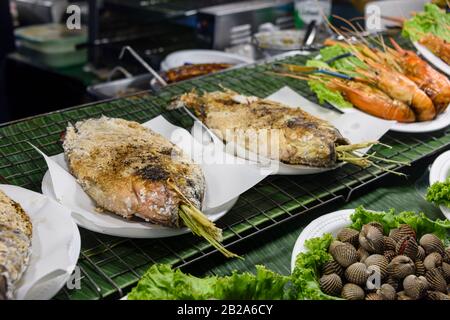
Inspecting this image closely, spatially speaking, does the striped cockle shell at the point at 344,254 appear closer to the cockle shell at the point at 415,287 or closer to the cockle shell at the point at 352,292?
the cockle shell at the point at 352,292

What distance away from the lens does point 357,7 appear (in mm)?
9023

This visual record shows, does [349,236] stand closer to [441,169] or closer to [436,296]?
[436,296]

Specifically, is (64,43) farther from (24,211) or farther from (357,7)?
(357,7)

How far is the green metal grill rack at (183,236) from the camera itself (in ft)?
7.17

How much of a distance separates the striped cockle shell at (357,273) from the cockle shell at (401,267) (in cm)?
11

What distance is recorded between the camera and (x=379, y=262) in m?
2.14

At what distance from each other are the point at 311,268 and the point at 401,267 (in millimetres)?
367

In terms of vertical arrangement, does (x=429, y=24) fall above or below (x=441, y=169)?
above

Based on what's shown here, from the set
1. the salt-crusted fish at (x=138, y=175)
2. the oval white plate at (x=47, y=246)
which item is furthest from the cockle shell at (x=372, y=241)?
the oval white plate at (x=47, y=246)

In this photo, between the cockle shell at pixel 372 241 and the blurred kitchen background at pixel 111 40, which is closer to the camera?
the cockle shell at pixel 372 241

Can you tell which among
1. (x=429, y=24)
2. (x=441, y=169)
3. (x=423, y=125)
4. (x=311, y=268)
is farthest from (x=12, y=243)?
(x=429, y=24)

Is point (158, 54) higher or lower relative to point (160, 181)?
lower
